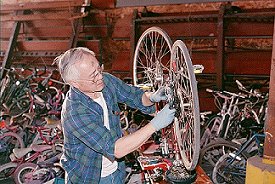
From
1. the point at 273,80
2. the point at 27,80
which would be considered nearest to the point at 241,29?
the point at 27,80

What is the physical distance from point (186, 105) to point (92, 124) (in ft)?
1.93

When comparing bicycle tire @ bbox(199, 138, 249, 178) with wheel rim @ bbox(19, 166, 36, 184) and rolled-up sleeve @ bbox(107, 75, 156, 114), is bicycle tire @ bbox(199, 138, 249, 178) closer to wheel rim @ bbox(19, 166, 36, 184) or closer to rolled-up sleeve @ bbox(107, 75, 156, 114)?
wheel rim @ bbox(19, 166, 36, 184)

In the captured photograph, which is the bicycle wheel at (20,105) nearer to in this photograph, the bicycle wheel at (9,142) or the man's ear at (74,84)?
the bicycle wheel at (9,142)

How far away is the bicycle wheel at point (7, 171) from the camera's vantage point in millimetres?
5859

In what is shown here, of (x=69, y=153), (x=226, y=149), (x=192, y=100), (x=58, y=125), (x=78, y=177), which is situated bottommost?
(x=226, y=149)

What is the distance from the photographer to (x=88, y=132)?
229cm

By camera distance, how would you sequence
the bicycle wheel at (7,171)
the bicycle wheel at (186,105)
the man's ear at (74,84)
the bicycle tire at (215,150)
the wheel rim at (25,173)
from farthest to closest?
the bicycle wheel at (7,171) < the wheel rim at (25,173) < the bicycle tire at (215,150) < the man's ear at (74,84) < the bicycle wheel at (186,105)

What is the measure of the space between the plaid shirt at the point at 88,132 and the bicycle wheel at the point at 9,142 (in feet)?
14.0

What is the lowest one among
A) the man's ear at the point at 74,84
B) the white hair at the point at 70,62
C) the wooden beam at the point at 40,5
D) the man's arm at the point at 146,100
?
the man's arm at the point at 146,100

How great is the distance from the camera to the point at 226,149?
18.5 feet

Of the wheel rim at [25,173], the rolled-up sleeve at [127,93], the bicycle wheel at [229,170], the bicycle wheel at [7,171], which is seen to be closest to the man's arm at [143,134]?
the rolled-up sleeve at [127,93]

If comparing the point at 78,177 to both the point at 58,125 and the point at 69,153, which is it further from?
the point at 58,125

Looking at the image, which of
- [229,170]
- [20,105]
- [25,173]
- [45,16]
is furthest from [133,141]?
[45,16]

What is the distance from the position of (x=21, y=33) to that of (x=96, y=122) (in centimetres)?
771
